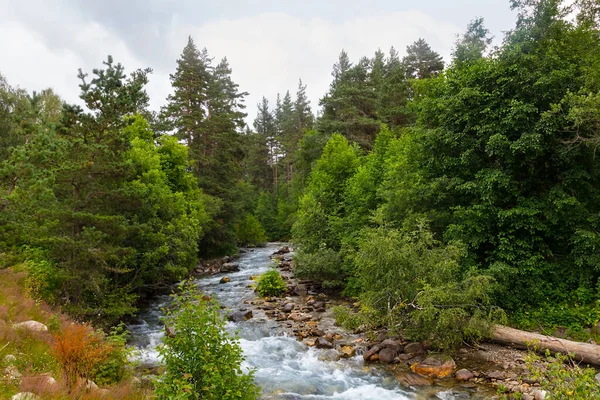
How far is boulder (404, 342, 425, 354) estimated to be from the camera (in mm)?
11133

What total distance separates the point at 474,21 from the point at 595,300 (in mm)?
12504

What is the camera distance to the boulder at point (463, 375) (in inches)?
378

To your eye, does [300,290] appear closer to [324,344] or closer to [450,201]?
[324,344]

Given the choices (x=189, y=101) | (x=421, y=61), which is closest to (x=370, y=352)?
(x=189, y=101)

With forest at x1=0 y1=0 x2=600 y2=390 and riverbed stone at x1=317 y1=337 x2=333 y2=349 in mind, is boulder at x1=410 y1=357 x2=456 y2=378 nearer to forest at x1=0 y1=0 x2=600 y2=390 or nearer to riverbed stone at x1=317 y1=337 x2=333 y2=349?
forest at x1=0 y1=0 x2=600 y2=390

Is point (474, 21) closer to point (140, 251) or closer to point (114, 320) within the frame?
point (140, 251)

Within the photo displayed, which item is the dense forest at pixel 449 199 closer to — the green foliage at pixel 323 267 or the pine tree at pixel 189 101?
the green foliage at pixel 323 267

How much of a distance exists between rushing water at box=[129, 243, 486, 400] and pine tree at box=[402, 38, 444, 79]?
29.1 metres

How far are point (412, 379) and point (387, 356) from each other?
49.9 inches

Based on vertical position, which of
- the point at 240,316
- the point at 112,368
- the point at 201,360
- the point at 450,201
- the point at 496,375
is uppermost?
the point at 450,201

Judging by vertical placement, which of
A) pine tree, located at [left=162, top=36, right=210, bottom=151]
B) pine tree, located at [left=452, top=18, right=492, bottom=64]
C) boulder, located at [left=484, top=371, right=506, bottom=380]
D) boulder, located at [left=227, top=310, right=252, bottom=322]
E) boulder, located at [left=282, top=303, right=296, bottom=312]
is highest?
pine tree, located at [left=162, top=36, right=210, bottom=151]

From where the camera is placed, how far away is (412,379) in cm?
974

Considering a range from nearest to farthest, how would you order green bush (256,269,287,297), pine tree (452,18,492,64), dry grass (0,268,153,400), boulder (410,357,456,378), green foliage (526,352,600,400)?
green foliage (526,352,600,400) < dry grass (0,268,153,400) < boulder (410,357,456,378) < pine tree (452,18,492,64) < green bush (256,269,287,297)

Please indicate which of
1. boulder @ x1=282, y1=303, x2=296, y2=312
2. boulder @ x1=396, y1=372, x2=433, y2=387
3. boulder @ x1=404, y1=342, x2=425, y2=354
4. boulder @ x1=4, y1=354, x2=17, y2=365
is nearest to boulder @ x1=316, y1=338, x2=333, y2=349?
boulder @ x1=404, y1=342, x2=425, y2=354
